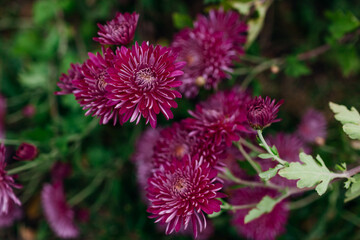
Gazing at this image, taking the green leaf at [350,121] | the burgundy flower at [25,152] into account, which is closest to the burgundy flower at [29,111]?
the burgundy flower at [25,152]

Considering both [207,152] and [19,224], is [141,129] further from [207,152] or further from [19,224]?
A: [19,224]

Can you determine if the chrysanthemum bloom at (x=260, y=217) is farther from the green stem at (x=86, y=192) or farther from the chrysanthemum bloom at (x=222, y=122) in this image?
the green stem at (x=86, y=192)

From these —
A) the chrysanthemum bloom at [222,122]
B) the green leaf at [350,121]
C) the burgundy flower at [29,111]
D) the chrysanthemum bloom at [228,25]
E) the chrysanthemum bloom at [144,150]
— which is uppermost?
the chrysanthemum bloom at [228,25]

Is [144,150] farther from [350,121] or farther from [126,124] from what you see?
[350,121]

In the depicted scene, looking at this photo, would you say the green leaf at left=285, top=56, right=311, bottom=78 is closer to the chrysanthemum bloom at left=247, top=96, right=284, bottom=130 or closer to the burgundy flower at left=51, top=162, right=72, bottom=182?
the chrysanthemum bloom at left=247, top=96, right=284, bottom=130

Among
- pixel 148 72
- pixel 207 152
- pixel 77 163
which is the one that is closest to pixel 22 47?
pixel 77 163

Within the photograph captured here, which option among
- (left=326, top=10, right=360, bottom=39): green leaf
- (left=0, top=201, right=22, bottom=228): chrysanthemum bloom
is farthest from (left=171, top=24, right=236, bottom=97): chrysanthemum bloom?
(left=0, top=201, right=22, bottom=228): chrysanthemum bloom

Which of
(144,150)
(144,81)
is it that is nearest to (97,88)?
(144,81)
